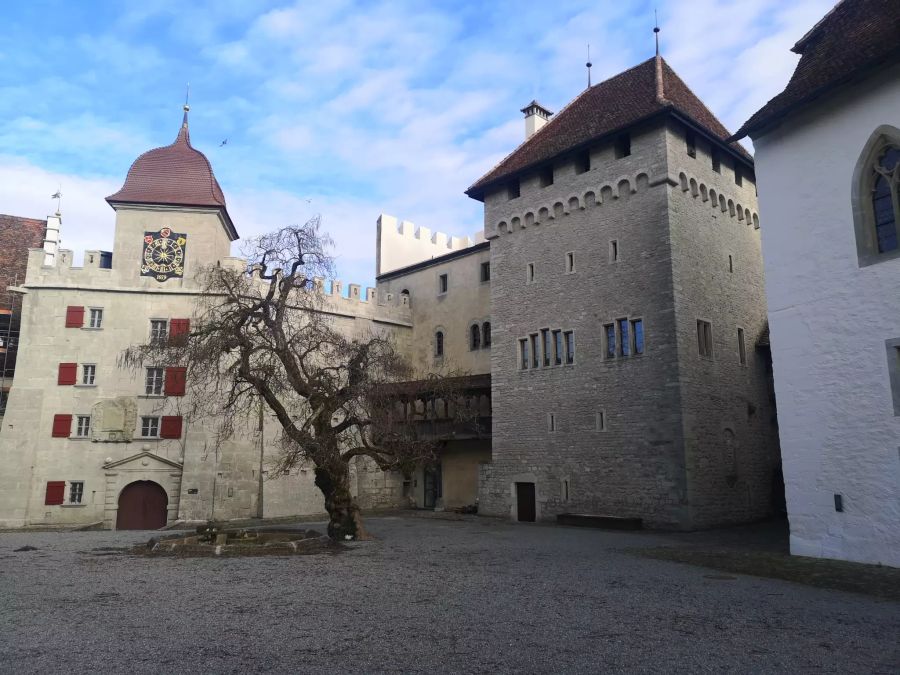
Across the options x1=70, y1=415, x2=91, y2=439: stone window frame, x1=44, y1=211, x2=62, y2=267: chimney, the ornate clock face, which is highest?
x1=44, y1=211, x2=62, y2=267: chimney

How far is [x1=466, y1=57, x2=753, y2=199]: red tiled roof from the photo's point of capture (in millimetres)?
22406

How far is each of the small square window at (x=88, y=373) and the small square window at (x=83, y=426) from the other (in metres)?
1.35

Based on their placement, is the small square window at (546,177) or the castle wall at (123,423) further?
the small square window at (546,177)

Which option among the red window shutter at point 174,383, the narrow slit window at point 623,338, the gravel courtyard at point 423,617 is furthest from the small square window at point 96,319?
the narrow slit window at point 623,338

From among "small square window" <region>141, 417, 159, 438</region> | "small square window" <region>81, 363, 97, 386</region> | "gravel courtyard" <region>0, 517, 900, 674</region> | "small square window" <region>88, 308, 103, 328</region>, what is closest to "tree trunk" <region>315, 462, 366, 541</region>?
"gravel courtyard" <region>0, 517, 900, 674</region>

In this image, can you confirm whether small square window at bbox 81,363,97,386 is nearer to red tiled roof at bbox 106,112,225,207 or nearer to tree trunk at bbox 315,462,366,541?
red tiled roof at bbox 106,112,225,207

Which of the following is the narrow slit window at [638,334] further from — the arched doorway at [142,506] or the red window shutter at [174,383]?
the arched doorway at [142,506]

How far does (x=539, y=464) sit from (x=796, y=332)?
1116 cm

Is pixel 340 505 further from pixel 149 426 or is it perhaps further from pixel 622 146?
pixel 622 146

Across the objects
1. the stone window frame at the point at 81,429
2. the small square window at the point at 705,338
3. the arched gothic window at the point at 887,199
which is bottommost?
the stone window frame at the point at 81,429

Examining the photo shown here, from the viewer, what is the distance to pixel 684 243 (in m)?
21.4

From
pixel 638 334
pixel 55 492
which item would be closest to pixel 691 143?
pixel 638 334

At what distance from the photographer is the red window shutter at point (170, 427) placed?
990 inches

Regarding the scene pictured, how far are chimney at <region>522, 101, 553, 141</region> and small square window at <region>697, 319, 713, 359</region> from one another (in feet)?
40.1
